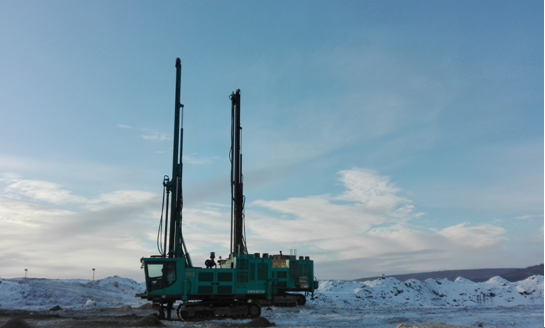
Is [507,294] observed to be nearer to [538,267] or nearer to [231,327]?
[231,327]

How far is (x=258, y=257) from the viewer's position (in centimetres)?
2858

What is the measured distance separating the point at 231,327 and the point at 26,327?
9114 mm

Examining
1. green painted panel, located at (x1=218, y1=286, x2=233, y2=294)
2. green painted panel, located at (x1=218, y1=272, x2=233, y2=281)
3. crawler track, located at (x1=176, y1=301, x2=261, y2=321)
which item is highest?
green painted panel, located at (x1=218, y1=272, x2=233, y2=281)

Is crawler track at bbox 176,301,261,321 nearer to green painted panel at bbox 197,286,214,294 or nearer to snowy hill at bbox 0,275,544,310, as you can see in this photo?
green painted panel at bbox 197,286,214,294

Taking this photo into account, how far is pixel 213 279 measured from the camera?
27266 mm

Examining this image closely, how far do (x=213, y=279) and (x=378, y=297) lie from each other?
4287 centimetres

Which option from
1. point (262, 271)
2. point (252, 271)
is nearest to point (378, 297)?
point (262, 271)

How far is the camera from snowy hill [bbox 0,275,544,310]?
52156 mm

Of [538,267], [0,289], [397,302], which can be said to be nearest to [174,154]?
[0,289]

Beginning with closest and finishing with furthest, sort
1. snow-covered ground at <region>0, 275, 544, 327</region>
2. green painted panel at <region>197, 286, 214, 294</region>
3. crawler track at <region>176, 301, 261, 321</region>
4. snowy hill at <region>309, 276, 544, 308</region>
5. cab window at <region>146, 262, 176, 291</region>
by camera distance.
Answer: cab window at <region>146, 262, 176, 291</region>
crawler track at <region>176, 301, 261, 321</region>
green painted panel at <region>197, 286, 214, 294</region>
snow-covered ground at <region>0, 275, 544, 327</region>
snowy hill at <region>309, 276, 544, 308</region>

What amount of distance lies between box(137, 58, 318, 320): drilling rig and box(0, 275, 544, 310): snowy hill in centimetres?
2226

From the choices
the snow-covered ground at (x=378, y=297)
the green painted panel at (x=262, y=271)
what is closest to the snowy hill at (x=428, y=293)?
the snow-covered ground at (x=378, y=297)

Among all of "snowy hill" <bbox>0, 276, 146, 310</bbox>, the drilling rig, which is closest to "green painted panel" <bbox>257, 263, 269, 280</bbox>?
the drilling rig

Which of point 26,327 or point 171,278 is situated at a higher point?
point 171,278
